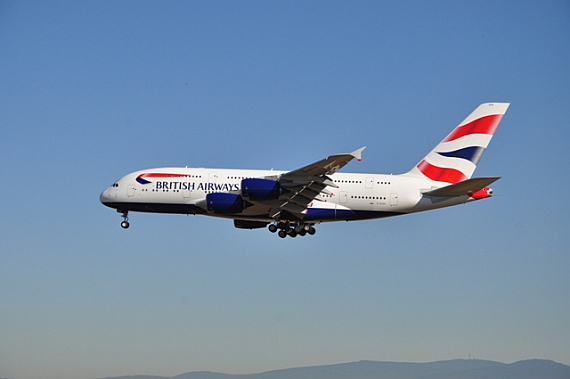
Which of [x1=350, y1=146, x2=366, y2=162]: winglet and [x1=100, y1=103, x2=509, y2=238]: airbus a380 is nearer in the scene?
[x1=350, y1=146, x2=366, y2=162]: winglet

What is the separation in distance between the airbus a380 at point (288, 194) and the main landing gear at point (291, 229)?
0.07 meters

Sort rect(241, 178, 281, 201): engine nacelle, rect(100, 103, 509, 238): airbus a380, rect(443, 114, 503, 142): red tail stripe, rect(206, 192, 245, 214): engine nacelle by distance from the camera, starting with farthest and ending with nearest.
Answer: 1. rect(443, 114, 503, 142): red tail stripe
2. rect(206, 192, 245, 214): engine nacelle
3. rect(100, 103, 509, 238): airbus a380
4. rect(241, 178, 281, 201): engine nacelle

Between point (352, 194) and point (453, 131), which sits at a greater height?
point (453, 131)

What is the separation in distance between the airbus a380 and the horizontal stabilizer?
6 cm

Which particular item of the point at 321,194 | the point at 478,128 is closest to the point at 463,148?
the point at 478,128

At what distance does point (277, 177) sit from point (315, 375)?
1197 inches

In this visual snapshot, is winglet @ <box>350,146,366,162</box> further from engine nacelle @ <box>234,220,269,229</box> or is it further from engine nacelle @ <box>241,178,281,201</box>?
engine nacelle @ <box>234,220,269,229</box>

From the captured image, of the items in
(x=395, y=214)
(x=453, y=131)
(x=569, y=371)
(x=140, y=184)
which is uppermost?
(x=453, y=131)

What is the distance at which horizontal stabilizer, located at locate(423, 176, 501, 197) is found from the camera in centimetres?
4194

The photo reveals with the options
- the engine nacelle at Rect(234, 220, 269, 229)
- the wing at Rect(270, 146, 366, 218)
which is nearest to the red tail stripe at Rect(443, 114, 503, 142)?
the wing at Rect(270, 146, 366, 218)

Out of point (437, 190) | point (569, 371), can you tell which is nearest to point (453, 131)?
point (437, 190)

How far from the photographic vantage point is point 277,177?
1727 inches

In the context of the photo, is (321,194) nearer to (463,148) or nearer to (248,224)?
(248,224)

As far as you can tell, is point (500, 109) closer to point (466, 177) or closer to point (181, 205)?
point (466, 177)
